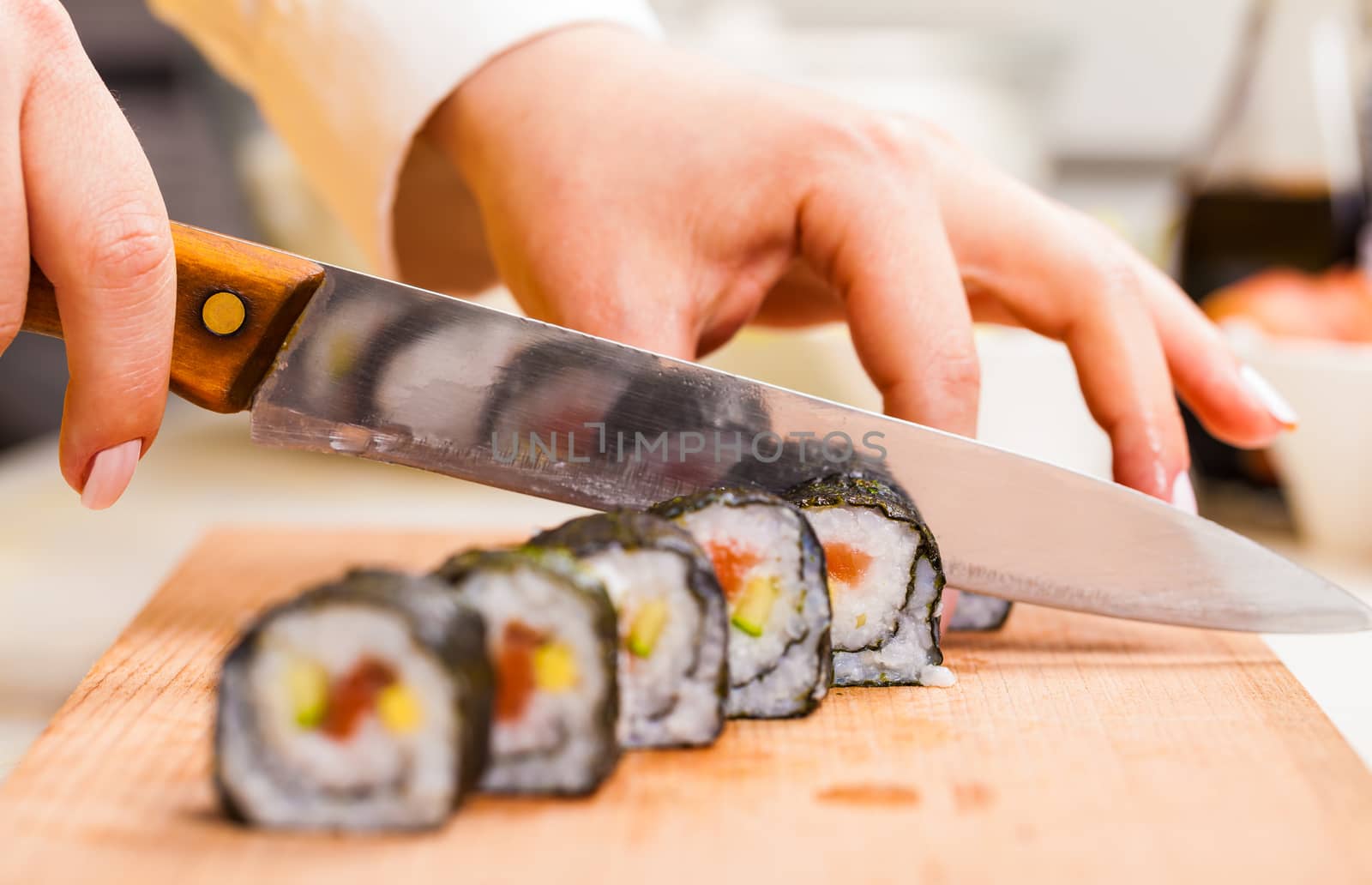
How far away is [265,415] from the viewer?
1.39 meters

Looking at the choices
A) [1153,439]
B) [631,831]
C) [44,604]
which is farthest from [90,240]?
[1153,439]

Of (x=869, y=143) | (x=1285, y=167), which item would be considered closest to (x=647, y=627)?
(x=869, y=143)

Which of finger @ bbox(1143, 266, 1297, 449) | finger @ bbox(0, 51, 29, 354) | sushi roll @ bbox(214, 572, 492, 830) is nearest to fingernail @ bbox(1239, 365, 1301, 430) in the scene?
finger @ bbox(1143, 266, 1297, 449)

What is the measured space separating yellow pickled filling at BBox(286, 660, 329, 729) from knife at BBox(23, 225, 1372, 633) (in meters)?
0.48

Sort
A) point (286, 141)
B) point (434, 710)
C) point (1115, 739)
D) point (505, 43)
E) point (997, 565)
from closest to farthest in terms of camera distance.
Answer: point (434, 710) → point (1115, 739) → point (997, 565) → point (505, 43) → point (286, 141)

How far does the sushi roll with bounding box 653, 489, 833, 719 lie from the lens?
129cm

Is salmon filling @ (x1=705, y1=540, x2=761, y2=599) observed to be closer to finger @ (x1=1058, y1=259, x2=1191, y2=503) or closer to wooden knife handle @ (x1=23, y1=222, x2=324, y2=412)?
wooden knife handle @ (x1=23, y1=222, x2=324, y2=412)

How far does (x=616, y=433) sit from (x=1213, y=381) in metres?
0.91

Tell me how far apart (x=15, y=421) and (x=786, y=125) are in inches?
139

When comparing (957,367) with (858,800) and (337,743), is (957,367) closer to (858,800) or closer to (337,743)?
(858,800)

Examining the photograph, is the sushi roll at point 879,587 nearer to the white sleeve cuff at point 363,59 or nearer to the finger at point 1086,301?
the finger at point 1086,301

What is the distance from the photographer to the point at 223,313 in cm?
133

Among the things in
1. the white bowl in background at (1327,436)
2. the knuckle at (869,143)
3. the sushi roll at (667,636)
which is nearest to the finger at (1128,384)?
the knuckle at (869,143)

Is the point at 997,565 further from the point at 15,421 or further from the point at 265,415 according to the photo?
the point at 15,421
